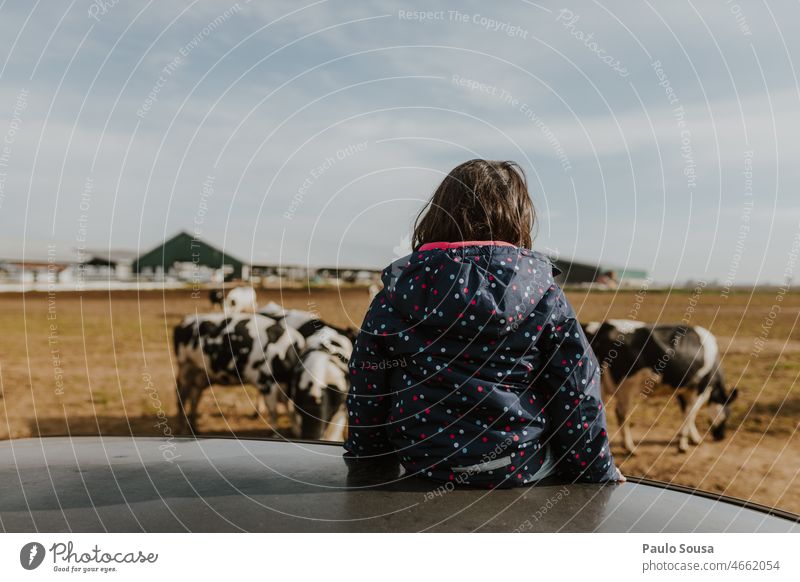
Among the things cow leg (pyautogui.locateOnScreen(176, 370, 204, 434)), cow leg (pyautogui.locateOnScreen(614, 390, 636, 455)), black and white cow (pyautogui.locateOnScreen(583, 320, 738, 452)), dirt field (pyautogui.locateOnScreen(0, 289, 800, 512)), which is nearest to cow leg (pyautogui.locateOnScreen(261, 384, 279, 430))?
dirt field (pyautogui.locateOnScreen(0, 289, 800, 512))

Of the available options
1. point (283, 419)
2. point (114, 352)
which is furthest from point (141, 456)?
point (114, 352)

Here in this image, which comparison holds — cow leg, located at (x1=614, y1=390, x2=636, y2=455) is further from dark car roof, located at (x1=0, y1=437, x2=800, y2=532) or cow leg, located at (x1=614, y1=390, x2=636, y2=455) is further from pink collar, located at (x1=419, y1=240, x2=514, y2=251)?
pink collar, located at (x1=419, y1=240, x2=514, y2=251)

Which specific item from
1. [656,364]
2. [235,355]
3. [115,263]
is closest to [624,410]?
[656,364]

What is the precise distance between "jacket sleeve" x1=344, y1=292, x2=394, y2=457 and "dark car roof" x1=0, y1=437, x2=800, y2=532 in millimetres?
112

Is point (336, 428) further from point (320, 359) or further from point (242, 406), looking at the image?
point (242, 406)

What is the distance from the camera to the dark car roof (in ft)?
5.11

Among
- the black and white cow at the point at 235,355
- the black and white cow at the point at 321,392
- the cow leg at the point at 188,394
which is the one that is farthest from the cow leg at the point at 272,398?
the cow leg at the point at 188,394

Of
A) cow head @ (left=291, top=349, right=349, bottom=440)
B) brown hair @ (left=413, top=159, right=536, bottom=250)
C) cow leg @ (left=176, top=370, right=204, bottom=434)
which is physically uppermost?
brown hair @ (left=413, top=159, right=536, bottom=250)

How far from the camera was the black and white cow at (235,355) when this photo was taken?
643 cm

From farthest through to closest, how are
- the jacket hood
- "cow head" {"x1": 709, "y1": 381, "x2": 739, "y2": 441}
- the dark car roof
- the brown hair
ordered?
"cow head" {"x1": 709, "y1": 381, "x2": 739, "y2": 441} < the brown hair < the jacket hood < the dark car roof

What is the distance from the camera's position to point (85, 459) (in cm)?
207
